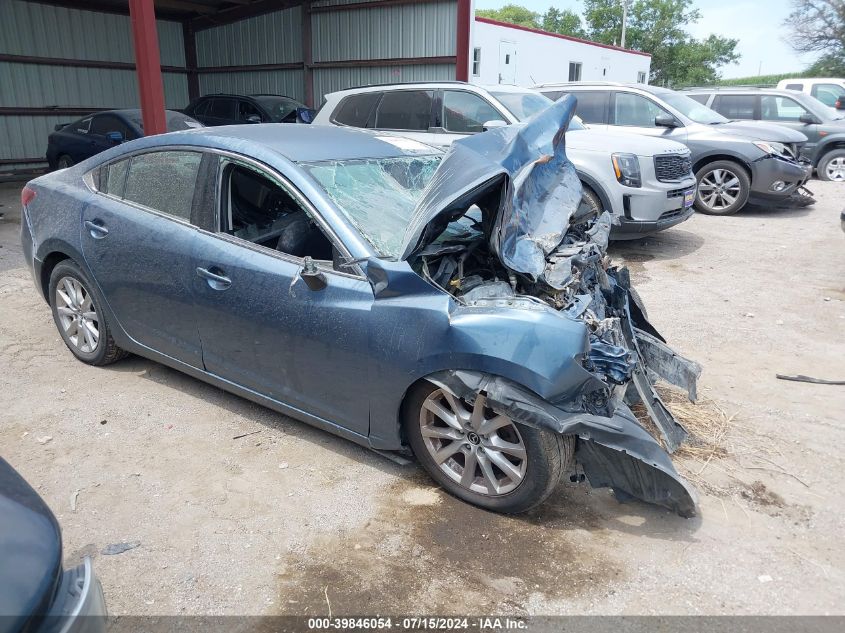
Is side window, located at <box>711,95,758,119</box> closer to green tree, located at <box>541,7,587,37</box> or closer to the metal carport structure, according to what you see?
the metal carport structure

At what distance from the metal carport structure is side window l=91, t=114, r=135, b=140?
1141mm

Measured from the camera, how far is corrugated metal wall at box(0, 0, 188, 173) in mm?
14742

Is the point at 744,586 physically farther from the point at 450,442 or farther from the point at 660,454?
the point at 450,442

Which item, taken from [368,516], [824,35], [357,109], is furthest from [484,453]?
[824,35]

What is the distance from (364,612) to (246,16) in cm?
1640

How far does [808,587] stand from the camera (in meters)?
2.74

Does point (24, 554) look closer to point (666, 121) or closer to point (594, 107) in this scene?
point (666, 121)

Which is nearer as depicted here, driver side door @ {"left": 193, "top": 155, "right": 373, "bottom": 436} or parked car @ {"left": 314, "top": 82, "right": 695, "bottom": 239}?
driver side door @ {"left": 193, "top": 155, "right": 373, "bottom": 436}

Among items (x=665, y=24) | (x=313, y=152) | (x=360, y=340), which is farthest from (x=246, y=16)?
(x=665, y=24)

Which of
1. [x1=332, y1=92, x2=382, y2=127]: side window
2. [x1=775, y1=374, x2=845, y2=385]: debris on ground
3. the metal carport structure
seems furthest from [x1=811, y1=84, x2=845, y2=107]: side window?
[x1=775, y1=374, x2=845, y2=385]: debris on ground

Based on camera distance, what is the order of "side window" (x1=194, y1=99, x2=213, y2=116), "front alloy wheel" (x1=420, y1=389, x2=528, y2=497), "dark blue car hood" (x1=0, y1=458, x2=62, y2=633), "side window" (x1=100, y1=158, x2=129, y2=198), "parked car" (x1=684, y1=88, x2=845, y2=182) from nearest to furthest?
"dark blue car hood" (x1=0, y1=458, x2=62, y2=633), "front alloy wheel" (x1=420, y1=389, x2=528, y2=497), "side window" (x1=100, y1=158, x2=129, y2=198), "parked car" (x1=684, y1=88, x2=845, y2=182), "side window" (x1=194, y1=99, x2=213, y2=116)

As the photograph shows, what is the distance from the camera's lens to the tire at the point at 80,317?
4.45m

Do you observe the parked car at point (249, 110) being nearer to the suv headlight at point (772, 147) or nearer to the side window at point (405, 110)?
the side window at point (405, 110)

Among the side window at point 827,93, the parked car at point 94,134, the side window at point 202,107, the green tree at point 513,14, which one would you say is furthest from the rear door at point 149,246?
the green tree at point 513,14
